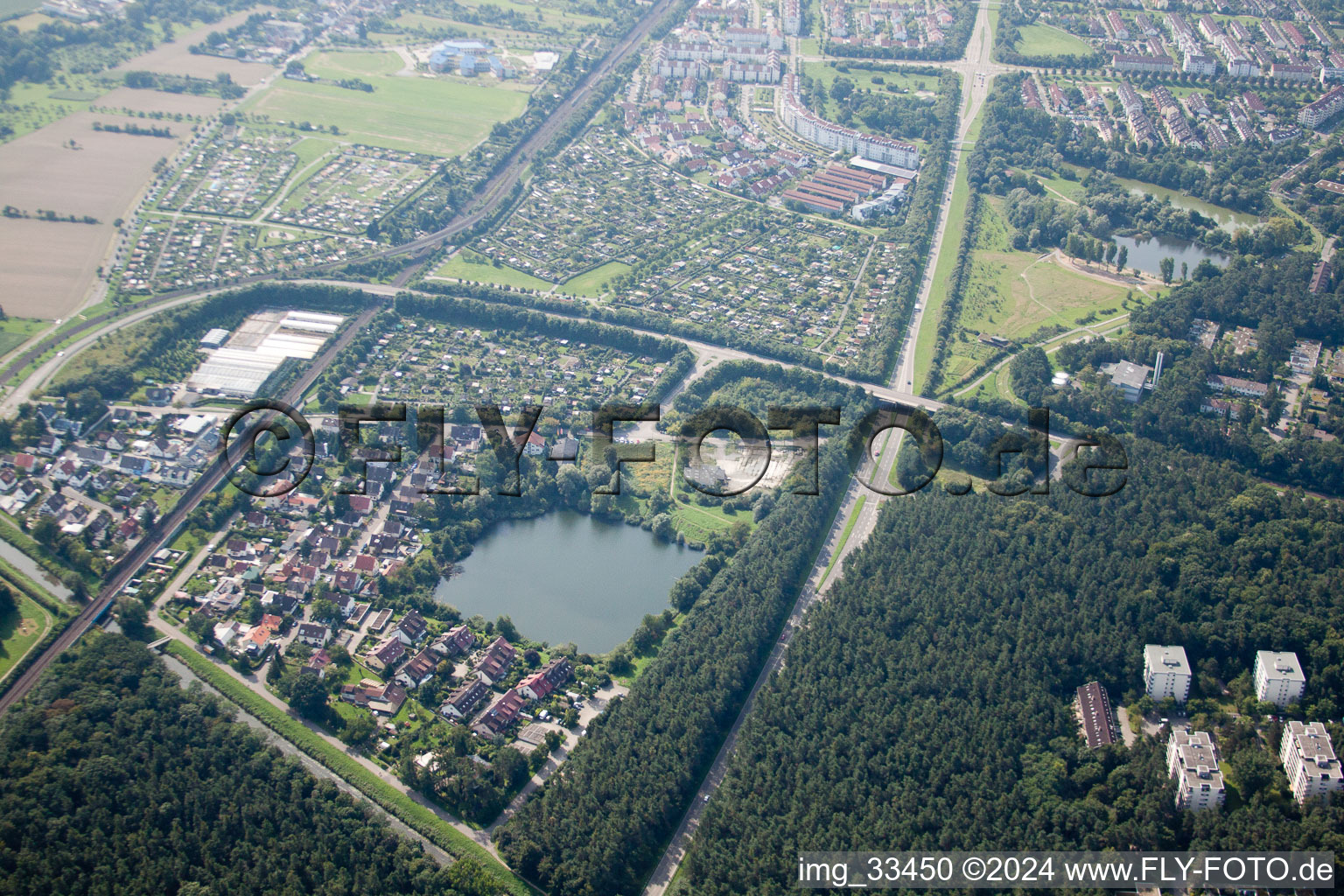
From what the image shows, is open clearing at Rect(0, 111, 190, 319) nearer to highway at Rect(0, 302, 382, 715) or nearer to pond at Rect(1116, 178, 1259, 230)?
highway at Rect(0, 302, 382, 715)

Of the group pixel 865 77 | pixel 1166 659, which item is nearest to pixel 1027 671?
pixel 1166 659

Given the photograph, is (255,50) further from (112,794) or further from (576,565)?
(112,794)

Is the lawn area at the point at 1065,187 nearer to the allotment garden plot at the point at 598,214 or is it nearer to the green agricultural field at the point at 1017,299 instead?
the green agricultural field at the point at 1017,299

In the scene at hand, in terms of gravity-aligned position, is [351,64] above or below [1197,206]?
above

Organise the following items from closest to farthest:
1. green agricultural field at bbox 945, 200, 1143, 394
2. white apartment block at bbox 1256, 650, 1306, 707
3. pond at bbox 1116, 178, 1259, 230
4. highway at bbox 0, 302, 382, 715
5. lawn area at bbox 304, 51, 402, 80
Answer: white apartment block at bbox 1256, 650, 1306, 707 → highway at bbox 0, 302, 382, 715 → green agricultural field at bbox 945, 200, 1143, 394 → pond at bbox 1116, 178, 1259, 230 → lawn area at bbox 304, 51, 402, 80

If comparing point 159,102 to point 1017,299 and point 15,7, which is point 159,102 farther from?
point 1017,299

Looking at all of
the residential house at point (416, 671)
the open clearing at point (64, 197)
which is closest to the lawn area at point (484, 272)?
the open clearing at point (64, 197)

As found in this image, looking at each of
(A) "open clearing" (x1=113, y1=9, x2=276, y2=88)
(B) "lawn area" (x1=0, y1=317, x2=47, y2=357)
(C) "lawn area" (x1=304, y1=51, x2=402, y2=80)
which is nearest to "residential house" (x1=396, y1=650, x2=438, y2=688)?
(B) "lawn area" (x1=0, y1=317, x2=47, y2=357)
